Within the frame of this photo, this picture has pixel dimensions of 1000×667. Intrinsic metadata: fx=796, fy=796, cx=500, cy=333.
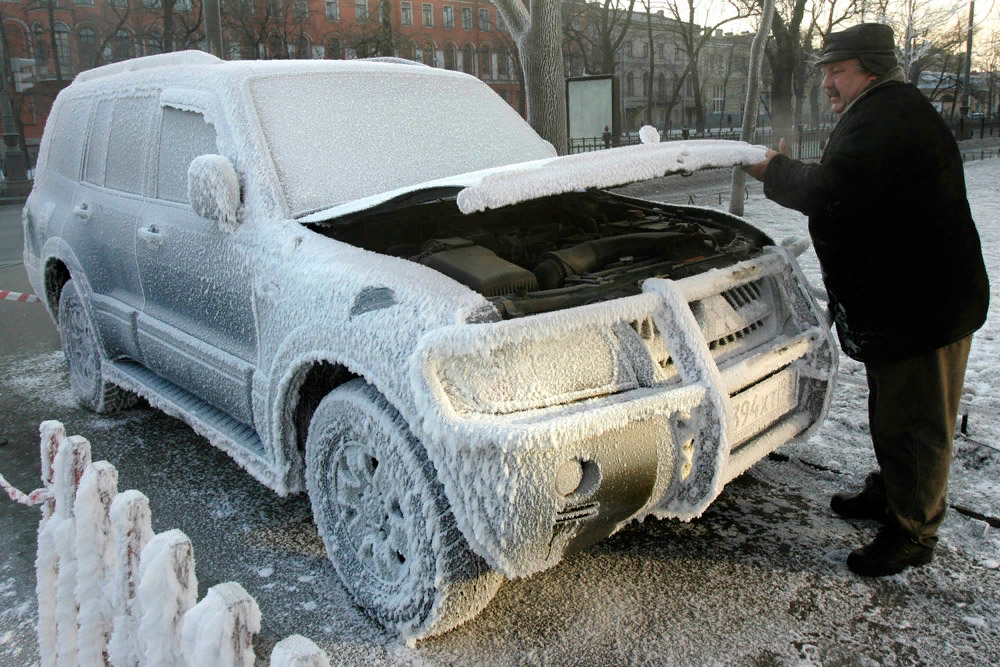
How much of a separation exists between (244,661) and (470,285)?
1.47m

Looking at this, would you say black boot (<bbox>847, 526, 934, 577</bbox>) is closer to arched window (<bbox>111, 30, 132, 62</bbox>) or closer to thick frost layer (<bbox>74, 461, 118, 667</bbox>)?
thick frost layer (<bbox>74, 461, 118, 667</bbox>)

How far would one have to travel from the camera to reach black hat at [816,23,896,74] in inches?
113

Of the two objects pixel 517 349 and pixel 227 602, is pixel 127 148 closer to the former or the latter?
pixel 517 349

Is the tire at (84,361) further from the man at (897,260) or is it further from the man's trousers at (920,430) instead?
the man's trousers at (920,430)

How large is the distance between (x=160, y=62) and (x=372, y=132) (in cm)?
182

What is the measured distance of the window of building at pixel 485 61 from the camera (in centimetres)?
6836

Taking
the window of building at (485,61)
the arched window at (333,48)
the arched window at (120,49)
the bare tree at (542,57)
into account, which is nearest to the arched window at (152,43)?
the arched window at (120,49)

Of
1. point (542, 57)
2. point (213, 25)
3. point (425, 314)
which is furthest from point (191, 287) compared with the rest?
point (213, 25)

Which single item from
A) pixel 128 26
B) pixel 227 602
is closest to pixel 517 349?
pixel 227 602

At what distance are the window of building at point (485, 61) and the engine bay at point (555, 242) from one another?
67.8 m

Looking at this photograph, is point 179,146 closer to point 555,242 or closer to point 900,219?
point 555,242

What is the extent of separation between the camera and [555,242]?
349 cm

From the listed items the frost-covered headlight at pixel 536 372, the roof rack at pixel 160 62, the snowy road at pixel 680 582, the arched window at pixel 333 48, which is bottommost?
the snowy road at pixel 680 582

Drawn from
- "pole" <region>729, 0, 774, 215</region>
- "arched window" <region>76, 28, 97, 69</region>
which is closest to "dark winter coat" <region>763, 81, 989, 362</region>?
"pole" <region>729, 0, 774, 215</region>
